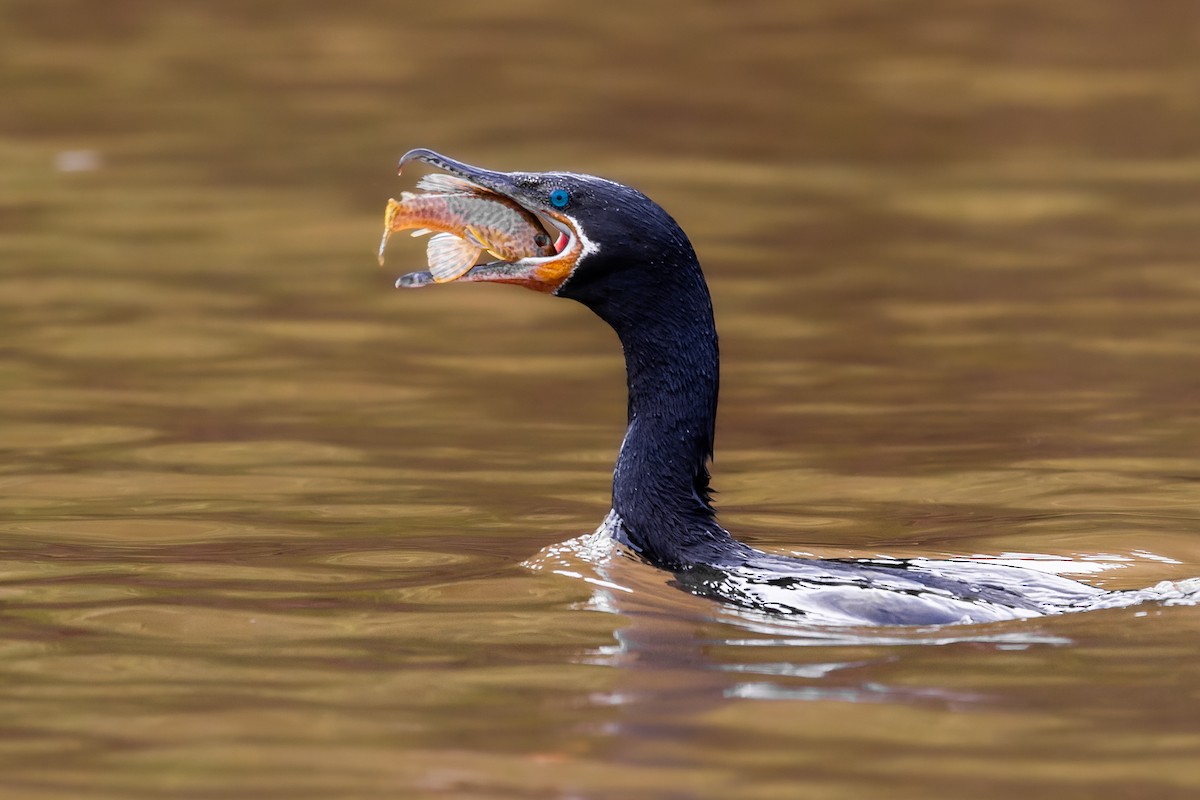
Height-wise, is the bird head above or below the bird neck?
above

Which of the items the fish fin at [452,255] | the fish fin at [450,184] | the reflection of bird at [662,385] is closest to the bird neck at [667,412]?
the reflection of bird at [662,385]

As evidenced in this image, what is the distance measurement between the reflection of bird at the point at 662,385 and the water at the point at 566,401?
183 millimetres

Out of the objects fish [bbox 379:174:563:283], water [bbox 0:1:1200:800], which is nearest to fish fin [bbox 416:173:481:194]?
fish [bbox 379:174:563:283]

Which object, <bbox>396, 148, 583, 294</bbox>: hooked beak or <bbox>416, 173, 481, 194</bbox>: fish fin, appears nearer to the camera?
<bbox>396, 148, 583, 294</bbox>: hooked beak

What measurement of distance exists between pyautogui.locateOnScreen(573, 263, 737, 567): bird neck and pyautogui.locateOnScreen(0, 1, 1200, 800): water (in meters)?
0.18

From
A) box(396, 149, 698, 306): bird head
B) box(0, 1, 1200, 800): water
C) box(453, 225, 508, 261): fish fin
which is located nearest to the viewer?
box(0, 1, 1200, 800): water

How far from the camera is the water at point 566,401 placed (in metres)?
5.14

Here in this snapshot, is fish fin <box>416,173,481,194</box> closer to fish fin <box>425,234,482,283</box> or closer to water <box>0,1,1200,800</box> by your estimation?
fish fin <box>425,234,482,283</box>

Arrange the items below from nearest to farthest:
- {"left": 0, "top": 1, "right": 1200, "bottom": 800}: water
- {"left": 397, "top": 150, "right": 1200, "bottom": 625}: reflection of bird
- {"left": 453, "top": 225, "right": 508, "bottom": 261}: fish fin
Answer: {"left": 0, "top": 1, "right": 1200, "bottom": 800}: water, {"left": 397, "top": 150, "right": 1200, "bottom": 625}: reflection of bird, {"left": 453, "top": 225, "right": 508, "bottom": 261}: fish fin

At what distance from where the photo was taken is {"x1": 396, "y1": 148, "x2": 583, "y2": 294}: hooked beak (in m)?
6.57

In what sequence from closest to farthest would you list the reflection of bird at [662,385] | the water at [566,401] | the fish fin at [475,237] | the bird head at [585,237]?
the water at [566,401], the reflection of bird at [662,385], the bird head at [585,237], the fish fin at [475,237]

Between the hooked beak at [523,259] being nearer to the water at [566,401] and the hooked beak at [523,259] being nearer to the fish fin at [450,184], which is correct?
the fish fin at [450,184]

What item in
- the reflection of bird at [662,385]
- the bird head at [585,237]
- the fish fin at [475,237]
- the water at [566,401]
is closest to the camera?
the water at [566,401]

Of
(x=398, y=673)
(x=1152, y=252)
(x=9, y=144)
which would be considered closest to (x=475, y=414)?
(x=398, y=673)
